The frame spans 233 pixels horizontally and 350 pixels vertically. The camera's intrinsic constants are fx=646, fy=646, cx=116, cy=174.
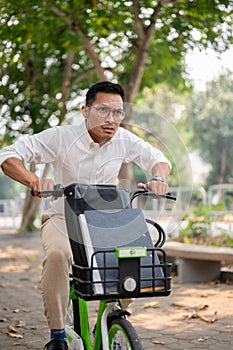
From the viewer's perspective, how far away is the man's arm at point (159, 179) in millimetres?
3221

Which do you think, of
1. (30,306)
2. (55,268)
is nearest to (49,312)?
(55,268)

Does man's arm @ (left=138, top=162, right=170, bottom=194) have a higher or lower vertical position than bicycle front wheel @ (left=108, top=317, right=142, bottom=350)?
higher

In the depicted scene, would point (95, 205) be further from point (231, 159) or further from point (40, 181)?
point (231, 159)

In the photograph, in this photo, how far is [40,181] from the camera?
3104 mm

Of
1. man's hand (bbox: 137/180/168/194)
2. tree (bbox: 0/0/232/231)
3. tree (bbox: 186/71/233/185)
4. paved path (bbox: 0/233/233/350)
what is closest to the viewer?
man's hand (bbox: 137/180/168/194)

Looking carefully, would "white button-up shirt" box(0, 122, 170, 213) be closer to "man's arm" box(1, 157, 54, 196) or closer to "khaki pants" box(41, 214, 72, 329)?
"man's arm" box(1, 157, 54, 196)

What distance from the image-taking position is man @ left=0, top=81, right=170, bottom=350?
3.25 meters

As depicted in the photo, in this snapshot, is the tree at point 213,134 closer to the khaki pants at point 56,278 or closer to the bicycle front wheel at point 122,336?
the khaki pants at point 56,278

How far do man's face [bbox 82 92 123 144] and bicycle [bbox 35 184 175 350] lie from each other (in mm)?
290

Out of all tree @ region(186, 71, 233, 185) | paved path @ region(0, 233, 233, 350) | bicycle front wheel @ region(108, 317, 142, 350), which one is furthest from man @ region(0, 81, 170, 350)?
tree @ region(186, 71, 233, 185)

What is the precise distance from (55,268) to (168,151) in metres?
0.84

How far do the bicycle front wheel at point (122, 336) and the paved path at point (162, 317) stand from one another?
56.3 inches

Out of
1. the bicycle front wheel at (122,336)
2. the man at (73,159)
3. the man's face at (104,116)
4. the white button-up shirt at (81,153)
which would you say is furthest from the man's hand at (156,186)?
the bicycle front wheel at (122,336)

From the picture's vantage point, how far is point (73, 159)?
328cm
